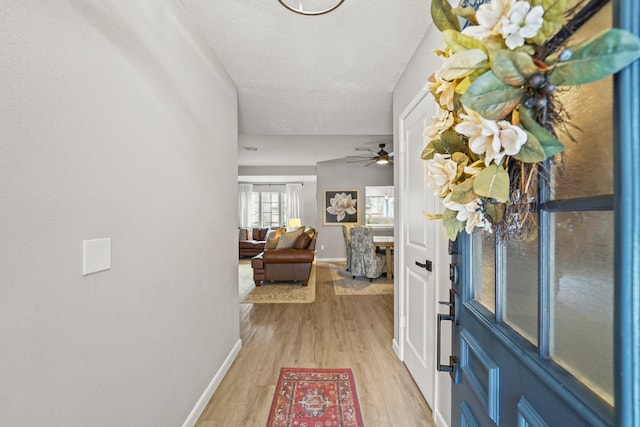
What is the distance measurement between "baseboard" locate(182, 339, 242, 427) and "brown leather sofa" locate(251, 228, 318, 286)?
2.48 m

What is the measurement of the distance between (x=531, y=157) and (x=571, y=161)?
0.09 m

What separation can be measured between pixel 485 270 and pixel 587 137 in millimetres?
468

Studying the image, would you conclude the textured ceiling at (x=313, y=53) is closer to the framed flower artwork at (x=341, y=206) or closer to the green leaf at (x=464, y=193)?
the green leaf at (x=464, y=193)

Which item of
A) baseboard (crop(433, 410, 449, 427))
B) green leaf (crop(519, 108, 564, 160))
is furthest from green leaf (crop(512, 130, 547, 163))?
baseboard (crop(433, 410, 449, 427))

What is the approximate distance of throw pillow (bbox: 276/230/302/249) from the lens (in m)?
5.64

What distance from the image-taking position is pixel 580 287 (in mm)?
556

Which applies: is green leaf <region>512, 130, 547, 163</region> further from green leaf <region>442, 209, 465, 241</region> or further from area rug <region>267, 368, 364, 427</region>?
area rug <region>267, 368, 364, 427</region>

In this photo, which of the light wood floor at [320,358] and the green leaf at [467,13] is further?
the light wood floor at [320,358]

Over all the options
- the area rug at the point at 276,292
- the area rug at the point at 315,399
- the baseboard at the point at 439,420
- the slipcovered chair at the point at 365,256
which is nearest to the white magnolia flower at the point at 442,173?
the baseboard at the point at 439,420

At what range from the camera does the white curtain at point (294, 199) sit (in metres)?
9.73

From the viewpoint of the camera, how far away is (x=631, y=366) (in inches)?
16.4

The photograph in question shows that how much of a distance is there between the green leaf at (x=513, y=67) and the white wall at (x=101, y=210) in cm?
114

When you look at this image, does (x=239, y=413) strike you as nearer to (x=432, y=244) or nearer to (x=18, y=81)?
(x=432, y=244)

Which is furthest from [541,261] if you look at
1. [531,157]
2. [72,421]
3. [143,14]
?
[143,14]
